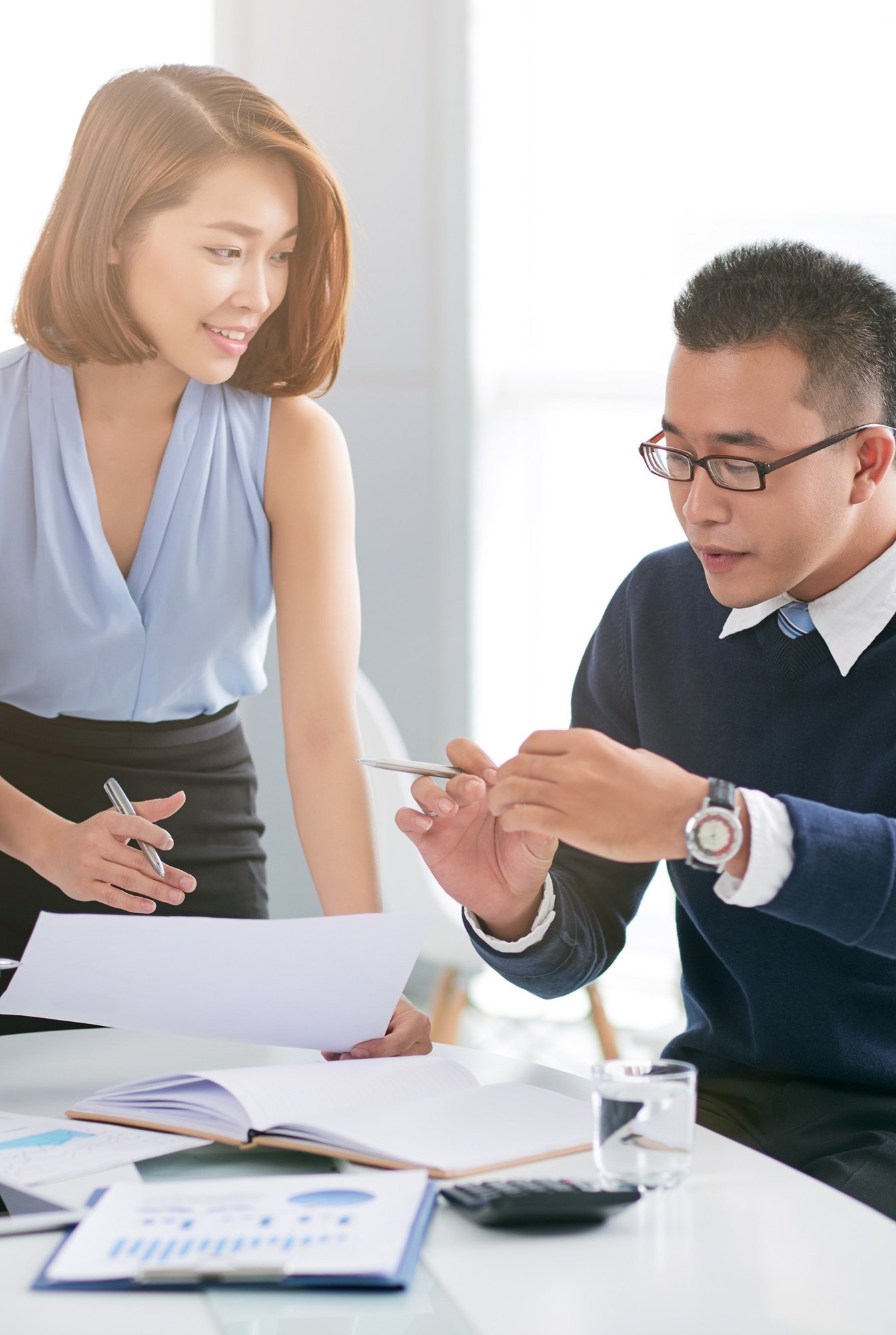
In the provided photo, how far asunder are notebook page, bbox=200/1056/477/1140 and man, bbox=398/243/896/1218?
208mm

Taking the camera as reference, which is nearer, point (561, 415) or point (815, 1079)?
point (815, 1079)

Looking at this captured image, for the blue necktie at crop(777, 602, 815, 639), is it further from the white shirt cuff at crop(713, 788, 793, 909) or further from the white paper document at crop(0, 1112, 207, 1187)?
the white paper document at crop(0, 1112, 207, 1187)

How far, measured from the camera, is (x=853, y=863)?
1120 mm

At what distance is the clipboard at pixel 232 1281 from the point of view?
2.71 ft

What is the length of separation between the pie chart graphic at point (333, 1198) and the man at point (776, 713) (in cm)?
42

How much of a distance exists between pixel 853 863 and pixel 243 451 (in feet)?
3.23

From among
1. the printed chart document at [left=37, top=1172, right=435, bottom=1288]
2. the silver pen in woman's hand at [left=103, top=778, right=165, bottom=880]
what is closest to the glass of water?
the printed chart document at [left=37, top=1172, right=435, bottom=1288]

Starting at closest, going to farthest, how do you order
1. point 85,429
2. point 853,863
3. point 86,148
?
point 853,863
point 86,148
point 85,429

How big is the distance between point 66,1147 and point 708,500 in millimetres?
798

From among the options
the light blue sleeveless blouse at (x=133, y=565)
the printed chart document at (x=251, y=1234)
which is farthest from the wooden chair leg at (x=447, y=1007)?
the printed chart document at (x=251, y=1234)

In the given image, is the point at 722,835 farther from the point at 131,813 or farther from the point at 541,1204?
the point at 131,813

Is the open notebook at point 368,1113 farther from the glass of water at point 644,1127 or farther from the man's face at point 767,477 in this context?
the man's face at point 767,477

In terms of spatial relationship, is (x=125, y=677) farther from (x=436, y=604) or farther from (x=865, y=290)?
(x=436, y=604)

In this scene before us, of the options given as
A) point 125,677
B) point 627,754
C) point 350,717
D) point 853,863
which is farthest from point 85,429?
point 853,863
